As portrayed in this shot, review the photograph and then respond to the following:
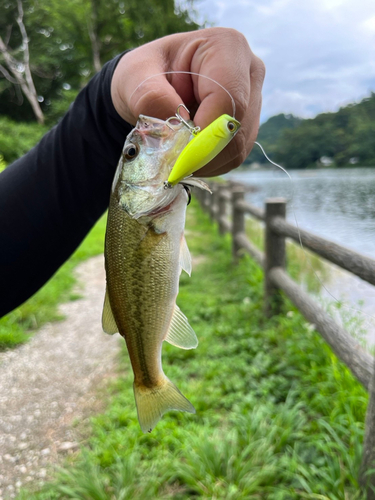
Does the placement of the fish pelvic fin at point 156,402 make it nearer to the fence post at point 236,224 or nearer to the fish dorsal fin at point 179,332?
the fish dorsal fin at point 179,332

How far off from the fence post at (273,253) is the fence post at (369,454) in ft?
6.76

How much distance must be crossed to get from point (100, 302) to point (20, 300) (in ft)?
10.0

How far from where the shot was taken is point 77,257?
6715 mm

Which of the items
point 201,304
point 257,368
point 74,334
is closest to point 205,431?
point 257,368

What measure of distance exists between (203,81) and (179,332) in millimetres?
611

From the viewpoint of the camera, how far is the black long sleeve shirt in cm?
129

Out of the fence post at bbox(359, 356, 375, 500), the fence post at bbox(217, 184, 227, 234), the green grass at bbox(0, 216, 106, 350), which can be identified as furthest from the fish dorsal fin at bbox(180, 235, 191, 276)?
the fence post at bbox(217, 184, 227, 234)

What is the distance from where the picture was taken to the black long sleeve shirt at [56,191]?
129 centimetres

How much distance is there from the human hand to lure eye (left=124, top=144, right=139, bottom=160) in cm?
12

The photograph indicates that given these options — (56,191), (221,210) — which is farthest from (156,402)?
(221,210)

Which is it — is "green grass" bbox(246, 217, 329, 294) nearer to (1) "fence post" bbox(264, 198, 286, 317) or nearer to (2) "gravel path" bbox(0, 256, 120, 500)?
(1) "fence post" bbox(264, 198, 286, 317)

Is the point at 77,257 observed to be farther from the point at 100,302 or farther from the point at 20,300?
the point at 20,300

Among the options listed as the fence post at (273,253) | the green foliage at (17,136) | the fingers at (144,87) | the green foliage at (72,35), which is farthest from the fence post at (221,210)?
the green foliage at (72,35)

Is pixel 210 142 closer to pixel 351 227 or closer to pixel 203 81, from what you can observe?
pixel 203 81
